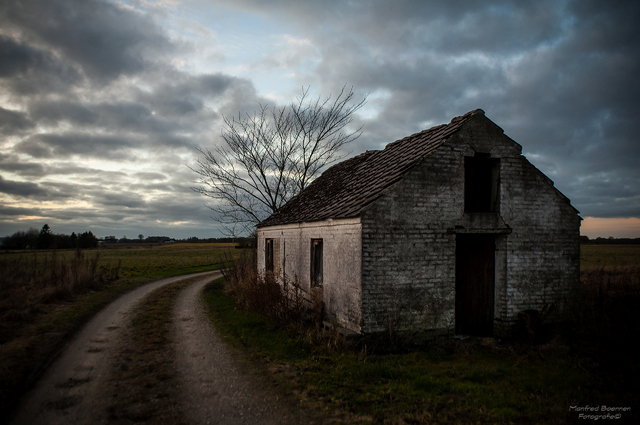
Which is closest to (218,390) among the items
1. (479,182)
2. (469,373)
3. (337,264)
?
(337,264)

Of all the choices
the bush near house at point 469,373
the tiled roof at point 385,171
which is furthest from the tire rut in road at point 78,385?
the tiled roof at point 385,171

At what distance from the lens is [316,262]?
10219 mm

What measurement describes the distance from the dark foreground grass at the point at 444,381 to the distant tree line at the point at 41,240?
54.5 meters

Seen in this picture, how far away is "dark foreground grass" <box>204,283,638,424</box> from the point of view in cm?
461

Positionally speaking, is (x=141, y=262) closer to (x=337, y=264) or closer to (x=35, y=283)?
(x=35, y=283)

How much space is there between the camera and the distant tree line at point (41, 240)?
5376cm

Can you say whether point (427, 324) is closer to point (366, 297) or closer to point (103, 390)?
point (366, 297)

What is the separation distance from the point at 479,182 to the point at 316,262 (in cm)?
488

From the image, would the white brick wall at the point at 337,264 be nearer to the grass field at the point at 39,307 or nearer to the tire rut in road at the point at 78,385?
the tire rut in road at the point at 78,385

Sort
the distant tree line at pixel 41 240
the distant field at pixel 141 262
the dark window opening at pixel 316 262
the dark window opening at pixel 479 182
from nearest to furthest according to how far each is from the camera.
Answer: the dark window opening at pixel 479 182, the dark window opening at pixel 316 262, the distant field at pixel 141 262, the distant tree line at pixel 41 240

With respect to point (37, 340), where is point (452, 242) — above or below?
above

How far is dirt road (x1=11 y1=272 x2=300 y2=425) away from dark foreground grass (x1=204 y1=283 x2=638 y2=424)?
0.60 m

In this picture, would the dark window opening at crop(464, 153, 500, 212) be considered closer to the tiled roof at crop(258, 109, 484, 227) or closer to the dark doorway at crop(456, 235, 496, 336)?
the dark doorway at crop(456, 235, 496, 336)

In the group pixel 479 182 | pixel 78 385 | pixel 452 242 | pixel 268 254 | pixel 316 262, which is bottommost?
pixel 78 385
